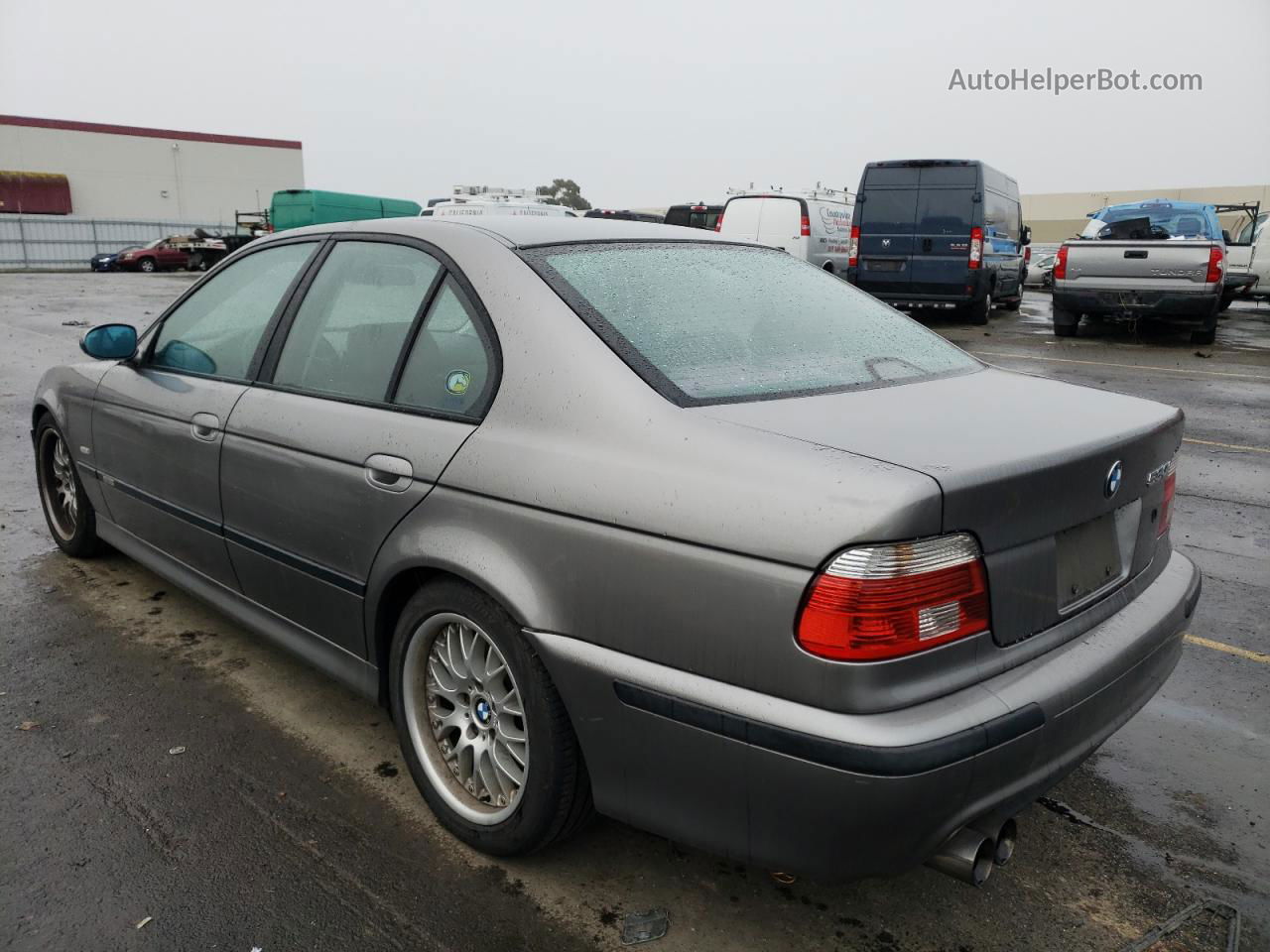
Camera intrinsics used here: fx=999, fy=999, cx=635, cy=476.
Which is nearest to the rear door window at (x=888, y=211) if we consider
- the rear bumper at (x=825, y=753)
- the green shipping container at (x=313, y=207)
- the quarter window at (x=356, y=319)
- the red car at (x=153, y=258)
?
the quarter window at (x=356, y=319)

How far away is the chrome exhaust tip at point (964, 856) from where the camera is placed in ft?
6.44

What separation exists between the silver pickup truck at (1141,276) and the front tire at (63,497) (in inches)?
488

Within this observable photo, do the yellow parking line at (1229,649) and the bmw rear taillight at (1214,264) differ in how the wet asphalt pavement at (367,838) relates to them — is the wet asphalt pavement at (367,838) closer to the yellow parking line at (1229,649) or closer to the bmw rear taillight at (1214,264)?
the yellow parking line at (1229,649)

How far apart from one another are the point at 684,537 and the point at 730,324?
2.88ft

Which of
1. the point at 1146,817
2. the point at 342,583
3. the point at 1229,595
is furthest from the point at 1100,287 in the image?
the point at 342,583

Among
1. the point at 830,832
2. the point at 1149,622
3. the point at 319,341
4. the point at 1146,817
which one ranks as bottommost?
the point at 1146,817

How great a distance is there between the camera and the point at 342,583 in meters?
2.77

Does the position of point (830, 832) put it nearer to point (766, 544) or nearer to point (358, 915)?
point (766, 544)

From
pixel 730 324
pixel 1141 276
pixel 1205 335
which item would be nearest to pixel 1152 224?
pixel 1205 335

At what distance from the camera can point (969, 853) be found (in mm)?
1963

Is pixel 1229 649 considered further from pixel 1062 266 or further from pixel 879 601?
pixel 1062 266

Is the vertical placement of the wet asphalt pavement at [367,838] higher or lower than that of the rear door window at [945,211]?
lower

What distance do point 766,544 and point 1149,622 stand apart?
1.14 metres

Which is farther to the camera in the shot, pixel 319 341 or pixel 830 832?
pixel 319 341
